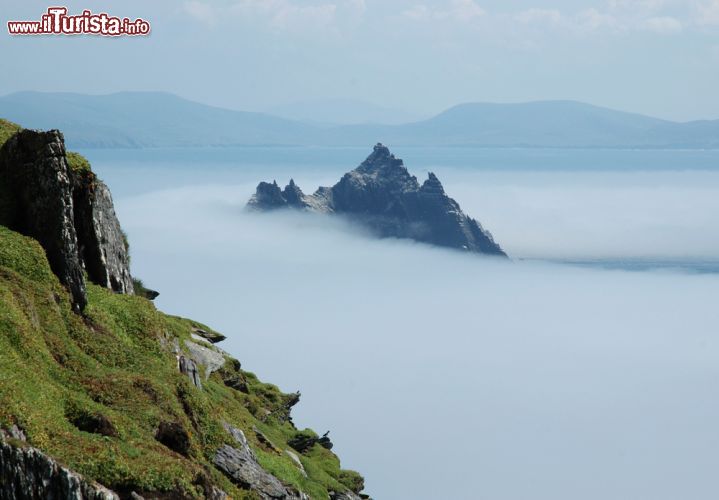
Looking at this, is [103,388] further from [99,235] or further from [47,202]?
[99,235]

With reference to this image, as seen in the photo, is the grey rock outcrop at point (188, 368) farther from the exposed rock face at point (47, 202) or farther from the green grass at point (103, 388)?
the exposed rock face at point (47, 202)

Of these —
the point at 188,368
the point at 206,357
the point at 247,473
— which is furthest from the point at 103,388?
the point at 206,357

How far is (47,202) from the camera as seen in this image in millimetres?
32781

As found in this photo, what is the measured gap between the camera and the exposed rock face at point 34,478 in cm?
2022

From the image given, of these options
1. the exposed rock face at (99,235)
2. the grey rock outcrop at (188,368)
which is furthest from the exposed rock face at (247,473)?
the exposed rock face at (99,235)

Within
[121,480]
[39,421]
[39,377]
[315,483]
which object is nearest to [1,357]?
[39,377]

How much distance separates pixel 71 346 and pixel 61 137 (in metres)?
8.72

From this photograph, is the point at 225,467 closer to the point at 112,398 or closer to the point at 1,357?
the point at 112,398

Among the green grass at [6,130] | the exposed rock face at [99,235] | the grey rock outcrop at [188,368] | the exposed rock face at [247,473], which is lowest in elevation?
the exposed rock face at [247,473]

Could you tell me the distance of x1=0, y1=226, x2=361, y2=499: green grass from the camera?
23.7 meters

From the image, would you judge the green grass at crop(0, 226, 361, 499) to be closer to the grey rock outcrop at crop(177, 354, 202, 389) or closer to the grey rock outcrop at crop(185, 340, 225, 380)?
the grey rock outcrop at crop(177, 354, 202, 389)

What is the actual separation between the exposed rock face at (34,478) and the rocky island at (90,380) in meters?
0.03

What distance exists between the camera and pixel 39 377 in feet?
87.2

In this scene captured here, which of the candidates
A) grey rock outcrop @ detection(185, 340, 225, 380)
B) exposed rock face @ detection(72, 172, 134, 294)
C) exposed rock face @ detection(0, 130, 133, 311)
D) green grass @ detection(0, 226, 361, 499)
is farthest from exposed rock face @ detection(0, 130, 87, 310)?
grey rock outcrop @ detection(185, 340, 225, 380)
